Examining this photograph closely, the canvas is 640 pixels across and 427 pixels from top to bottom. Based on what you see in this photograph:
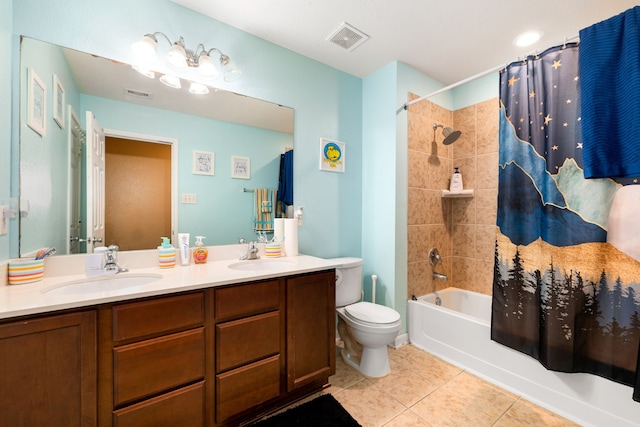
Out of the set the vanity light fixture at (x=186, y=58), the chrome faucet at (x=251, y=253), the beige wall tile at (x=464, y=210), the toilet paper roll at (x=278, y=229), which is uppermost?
the vanity light fixture at (x=186, y=58)

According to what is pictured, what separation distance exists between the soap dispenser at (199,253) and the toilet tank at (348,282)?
958mm

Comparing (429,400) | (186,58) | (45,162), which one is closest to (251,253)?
(45,162)

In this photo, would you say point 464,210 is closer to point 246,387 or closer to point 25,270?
point 246,387

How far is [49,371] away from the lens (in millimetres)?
961

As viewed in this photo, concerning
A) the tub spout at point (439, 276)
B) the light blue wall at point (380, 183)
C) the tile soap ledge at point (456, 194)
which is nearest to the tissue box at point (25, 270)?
the light blue wall at point (380, 183)

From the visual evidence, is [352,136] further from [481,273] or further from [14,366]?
[14,366]

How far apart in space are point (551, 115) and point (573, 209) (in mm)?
584

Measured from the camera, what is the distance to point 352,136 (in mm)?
2480

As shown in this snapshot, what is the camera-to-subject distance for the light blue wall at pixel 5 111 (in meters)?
1.17

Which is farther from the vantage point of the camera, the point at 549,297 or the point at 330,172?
the point at 330,172

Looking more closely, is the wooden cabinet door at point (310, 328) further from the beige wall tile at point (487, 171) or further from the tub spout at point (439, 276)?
the beige wall tile at point (487, 171)

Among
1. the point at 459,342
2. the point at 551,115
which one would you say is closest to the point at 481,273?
the point at 459,342

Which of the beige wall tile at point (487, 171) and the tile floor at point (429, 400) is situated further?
the beige wall tile at point (487, 171)

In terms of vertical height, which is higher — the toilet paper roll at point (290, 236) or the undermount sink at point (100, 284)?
the toilet paper roll at point (290, 236)
